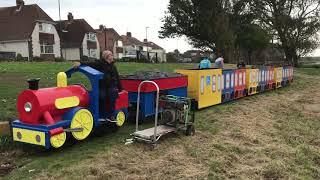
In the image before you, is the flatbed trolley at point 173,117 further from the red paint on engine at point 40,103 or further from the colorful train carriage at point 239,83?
the colorful train carriage at point 239,83

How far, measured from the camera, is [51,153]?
26.8ft

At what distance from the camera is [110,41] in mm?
88562

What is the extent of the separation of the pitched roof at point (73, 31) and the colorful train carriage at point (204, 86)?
5696cm

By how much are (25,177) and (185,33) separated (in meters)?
46.0

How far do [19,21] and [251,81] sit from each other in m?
46.4

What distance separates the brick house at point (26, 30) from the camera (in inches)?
2219

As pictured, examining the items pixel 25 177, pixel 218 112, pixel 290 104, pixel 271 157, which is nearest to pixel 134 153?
pixel 25 177

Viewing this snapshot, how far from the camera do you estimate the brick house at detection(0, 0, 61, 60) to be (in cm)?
5638

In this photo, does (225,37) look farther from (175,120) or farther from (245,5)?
(175,120)

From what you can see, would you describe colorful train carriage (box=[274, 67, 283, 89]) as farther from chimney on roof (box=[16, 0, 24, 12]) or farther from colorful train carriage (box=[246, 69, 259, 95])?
chimney on roof (box=[16, 0, 24, 12])

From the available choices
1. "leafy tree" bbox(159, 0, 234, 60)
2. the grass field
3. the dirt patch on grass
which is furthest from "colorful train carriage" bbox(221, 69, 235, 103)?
"leafy tree" bbox(159, 0, 234, 60)

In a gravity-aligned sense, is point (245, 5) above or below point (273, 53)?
above

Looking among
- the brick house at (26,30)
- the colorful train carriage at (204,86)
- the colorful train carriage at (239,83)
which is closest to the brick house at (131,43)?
the brick house at (26,30)

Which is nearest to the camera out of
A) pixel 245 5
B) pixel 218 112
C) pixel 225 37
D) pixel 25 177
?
pixel 25 177
